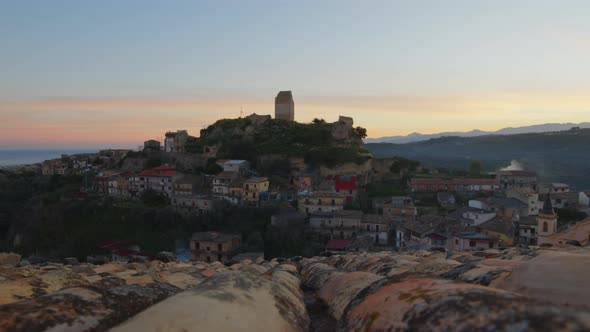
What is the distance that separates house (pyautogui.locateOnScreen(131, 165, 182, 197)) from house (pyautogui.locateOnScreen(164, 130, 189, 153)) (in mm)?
11637

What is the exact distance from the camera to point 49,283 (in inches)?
171

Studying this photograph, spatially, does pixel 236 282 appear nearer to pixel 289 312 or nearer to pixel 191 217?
pixel 289 312

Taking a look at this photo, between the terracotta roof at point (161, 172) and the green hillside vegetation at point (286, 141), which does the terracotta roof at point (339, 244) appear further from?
the terracotta roof at point (161, 172)

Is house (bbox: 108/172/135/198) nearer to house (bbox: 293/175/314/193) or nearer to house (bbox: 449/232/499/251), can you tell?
house (bbox: 293/175/314/193)

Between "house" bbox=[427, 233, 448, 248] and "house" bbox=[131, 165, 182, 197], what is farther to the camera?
"house" bbox=[131, 165, 182, 197]

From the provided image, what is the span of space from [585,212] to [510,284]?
4589 centimetres

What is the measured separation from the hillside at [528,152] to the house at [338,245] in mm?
62005

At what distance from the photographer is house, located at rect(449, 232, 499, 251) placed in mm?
27406

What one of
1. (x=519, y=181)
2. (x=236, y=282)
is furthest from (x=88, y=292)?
(x=519, y=181)

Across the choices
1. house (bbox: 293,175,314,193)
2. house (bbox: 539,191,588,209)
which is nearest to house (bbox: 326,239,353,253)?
house (bbox: 293,175,314,193)

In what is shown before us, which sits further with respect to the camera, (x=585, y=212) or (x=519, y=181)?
(x=519, y=181)

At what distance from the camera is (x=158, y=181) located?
50188 millimetres

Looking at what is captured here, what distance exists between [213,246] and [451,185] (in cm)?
3148

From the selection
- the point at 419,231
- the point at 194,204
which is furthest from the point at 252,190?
the point at 419,231
